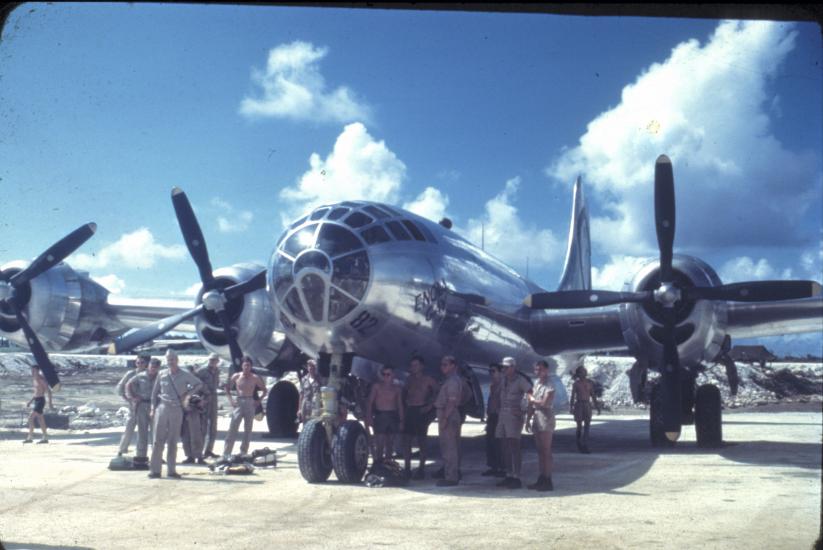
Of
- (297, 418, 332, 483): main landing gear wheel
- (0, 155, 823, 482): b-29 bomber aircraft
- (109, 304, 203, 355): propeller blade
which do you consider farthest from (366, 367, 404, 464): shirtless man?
(109, 304, 203, 355): propeller blade

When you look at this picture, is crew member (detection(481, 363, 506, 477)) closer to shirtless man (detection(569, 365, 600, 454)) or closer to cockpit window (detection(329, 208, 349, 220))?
cockpit window (detection(329, 208, 349, 220))

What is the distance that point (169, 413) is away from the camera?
395 inches

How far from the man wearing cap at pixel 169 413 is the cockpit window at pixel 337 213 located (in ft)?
9.60

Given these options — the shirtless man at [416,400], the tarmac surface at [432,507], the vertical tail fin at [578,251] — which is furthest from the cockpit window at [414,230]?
the vertical tail fin at [578,251]

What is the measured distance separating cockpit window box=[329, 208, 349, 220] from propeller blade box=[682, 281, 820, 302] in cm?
614

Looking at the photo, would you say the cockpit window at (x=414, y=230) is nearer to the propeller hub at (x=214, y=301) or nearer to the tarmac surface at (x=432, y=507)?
the tarmac surface at (x=432, y=507)

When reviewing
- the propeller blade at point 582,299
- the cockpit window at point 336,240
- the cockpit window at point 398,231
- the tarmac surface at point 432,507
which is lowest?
the tarmac surface at point 432,507

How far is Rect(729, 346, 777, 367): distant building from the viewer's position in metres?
41.6

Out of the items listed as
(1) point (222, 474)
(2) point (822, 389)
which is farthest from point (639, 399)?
(2) point (822, 389)

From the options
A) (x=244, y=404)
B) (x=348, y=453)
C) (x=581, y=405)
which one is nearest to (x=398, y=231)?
(x=348, y=453)

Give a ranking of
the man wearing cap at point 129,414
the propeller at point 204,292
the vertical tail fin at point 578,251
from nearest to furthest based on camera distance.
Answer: the man wearing cap at point 129,414 → the propeller at point 204,292 → the vertical tail fin at point 578,251

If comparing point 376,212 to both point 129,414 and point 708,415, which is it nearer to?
point 129,414

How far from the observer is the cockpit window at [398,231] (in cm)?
1030

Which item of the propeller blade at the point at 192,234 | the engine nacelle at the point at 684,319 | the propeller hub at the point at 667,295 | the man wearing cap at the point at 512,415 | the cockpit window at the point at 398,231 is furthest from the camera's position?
the propeller blade at the point at 192,234
